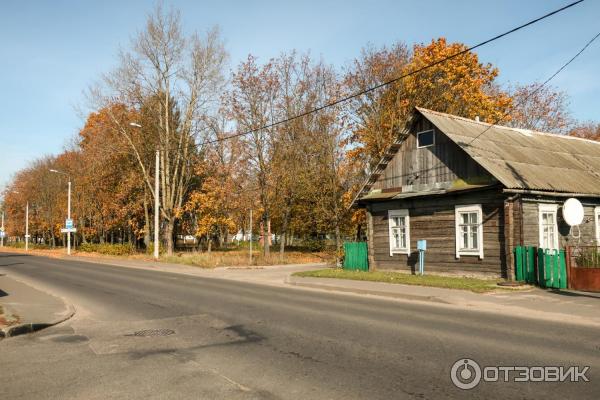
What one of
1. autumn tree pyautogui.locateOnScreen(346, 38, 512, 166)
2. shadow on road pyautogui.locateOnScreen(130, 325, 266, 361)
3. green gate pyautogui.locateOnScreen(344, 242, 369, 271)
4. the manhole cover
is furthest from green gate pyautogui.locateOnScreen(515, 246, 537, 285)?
autumn tree pyautogui.locateOnScreen(346, 38, 512, 166)

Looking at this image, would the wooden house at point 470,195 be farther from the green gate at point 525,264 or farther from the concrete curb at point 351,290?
the concrete curb at point 351,290

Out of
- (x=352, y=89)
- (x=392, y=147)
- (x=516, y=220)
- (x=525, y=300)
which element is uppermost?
(x=352, y=89)

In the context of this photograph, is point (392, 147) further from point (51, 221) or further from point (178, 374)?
point (51, 221)

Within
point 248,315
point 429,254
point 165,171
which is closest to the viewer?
point 248,315

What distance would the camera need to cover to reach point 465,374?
6449 mm

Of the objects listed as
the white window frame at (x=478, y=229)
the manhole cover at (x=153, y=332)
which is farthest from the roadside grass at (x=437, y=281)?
the manhole cover at (x=153, y=332)

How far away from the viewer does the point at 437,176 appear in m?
21.1

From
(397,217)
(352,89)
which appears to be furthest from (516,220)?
(352,89)

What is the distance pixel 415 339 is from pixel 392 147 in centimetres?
1557

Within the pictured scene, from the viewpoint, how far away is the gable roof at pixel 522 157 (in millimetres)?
18723

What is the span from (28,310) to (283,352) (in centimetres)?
745

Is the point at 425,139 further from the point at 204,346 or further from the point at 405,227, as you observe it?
the point at 204,346

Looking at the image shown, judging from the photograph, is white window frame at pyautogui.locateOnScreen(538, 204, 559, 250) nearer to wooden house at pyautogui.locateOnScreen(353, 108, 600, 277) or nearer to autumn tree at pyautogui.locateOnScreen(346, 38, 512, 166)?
wooden house at pyautogui.locateOnScreen(353, 108, 600, 277)

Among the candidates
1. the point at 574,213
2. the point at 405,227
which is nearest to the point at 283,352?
the point at 574,213
